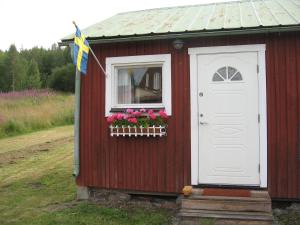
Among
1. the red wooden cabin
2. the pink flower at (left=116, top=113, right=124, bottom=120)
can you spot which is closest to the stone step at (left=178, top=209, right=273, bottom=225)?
the red wooden cabin

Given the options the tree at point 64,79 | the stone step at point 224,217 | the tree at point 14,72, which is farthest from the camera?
the tree at point 14,72

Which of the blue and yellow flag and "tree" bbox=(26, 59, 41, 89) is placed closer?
the blue and yellow flag

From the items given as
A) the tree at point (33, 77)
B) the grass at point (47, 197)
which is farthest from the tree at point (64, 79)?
the grass at point (47, 197)

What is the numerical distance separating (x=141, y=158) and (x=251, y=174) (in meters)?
1.79

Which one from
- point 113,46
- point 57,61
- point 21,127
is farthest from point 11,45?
point 113,46

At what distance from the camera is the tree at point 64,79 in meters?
47.6

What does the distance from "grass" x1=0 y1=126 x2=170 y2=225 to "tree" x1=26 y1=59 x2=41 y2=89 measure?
41209mm

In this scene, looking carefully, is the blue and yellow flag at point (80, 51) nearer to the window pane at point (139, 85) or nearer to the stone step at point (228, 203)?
the window pane at point (139, 85)

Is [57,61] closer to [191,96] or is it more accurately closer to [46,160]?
[46,160]

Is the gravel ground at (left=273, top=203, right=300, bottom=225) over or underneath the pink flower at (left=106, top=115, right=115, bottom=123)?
underneath

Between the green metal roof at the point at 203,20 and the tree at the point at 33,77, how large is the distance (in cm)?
4508

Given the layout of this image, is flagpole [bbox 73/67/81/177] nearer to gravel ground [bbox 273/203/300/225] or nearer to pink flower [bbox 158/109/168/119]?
pink flower [bbox 158/109/168/119]

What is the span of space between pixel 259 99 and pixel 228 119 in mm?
567

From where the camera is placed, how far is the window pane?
6680mm
